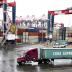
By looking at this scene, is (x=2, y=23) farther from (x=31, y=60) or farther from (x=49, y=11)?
(x=31, y=60)

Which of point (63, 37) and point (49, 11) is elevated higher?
point (49, 11)

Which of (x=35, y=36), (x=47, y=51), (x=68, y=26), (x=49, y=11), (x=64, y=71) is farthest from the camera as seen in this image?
(x=68, y=26)

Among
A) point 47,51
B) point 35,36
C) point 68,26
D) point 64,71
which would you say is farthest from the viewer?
point 68,26

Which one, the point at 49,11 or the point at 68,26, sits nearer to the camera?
the point at 49,11

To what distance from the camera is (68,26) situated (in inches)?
2544

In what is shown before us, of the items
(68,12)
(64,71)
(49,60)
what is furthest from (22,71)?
(68,12)

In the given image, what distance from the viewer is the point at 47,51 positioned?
73.9 ft

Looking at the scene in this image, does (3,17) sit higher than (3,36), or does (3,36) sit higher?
(3,17)

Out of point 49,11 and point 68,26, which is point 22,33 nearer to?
point 49,11

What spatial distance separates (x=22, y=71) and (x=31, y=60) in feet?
11.1

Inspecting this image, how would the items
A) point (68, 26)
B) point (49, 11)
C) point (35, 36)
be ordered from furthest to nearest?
point (68, 26) → point (35, 36) → point (49, 11)

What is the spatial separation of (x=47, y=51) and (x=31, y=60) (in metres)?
1.55

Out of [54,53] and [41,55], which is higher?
[54,53]

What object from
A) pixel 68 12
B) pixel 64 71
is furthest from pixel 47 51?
pixel 68 12
